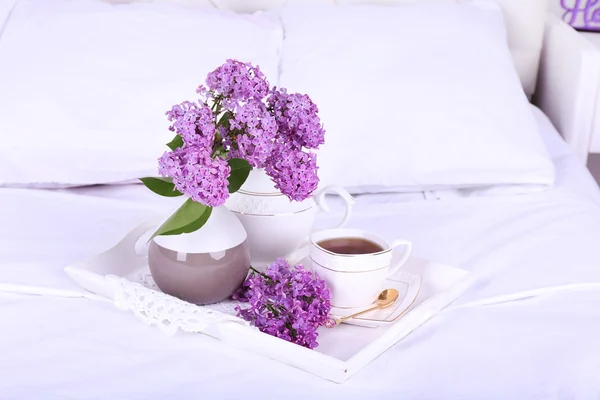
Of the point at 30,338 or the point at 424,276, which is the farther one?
the point at 424,276

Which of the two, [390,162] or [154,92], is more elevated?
[154,92]

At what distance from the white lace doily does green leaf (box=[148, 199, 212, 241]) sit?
92mm

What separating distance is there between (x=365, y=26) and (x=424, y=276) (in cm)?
83

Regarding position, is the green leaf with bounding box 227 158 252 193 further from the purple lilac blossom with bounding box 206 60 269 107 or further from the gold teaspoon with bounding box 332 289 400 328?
the gold teaspoon with bounding box 332 289 400 328

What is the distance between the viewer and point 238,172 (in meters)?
1.02

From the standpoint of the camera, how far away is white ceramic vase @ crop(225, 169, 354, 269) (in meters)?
1.09

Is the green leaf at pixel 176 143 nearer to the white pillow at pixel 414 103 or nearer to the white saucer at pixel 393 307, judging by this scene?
the white saucer at pixel 393 307

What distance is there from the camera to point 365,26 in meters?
1.78

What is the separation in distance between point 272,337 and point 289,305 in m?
0.05

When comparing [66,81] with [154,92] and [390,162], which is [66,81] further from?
[390,162]

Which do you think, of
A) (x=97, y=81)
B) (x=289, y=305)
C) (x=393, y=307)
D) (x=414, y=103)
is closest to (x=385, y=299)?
(x=393, y=307)

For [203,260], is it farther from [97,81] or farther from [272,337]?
[97,81]

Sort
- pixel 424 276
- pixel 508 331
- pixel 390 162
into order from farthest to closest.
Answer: pixel 390 162, pixel 424 276, pixel 508 331

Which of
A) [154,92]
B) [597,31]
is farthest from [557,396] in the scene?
[597,31]
